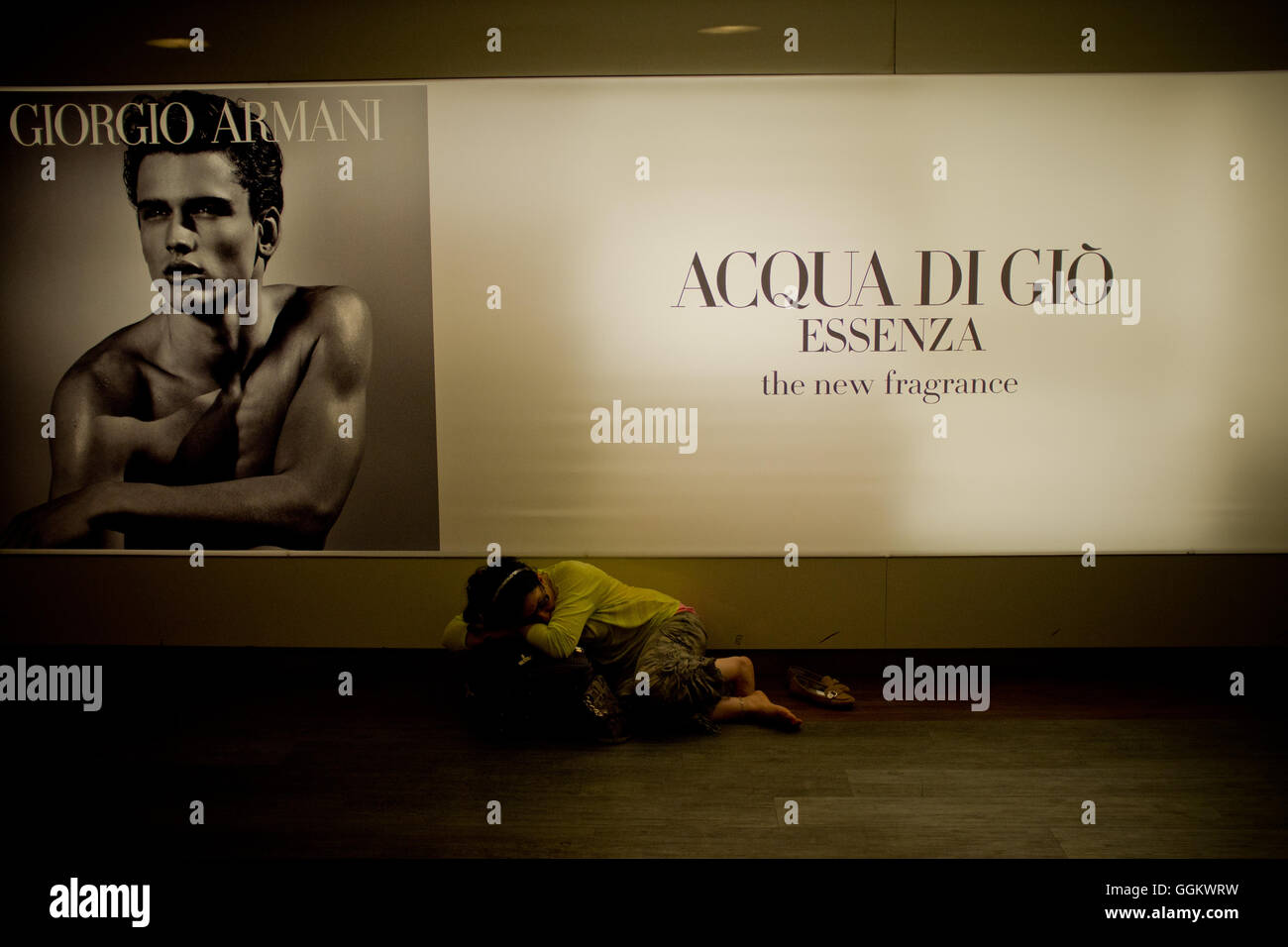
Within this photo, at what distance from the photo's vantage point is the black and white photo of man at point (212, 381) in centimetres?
391

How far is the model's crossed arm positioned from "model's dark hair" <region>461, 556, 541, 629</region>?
1189 millimetres

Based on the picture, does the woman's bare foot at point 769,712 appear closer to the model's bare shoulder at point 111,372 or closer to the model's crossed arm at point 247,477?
the model's crossed arm at point 247,477

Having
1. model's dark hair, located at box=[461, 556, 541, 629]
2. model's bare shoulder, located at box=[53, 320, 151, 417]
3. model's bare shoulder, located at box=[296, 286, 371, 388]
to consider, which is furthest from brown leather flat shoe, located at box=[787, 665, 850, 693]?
model's bare shoulder, located at box=[53, 320, 151, 417]

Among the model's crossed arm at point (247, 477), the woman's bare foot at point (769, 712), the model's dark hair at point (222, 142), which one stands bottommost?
the woman's bare foot at point (769, 712)

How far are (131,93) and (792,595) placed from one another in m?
4.21

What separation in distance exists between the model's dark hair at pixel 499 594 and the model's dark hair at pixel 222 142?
7.31 feet

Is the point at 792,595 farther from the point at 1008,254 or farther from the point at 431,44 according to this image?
the point at 431,44

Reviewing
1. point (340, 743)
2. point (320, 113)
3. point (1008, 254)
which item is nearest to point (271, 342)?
point (320, 113)

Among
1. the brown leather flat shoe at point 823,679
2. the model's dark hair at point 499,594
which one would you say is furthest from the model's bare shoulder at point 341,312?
the brown leather flat shoe at point 823,679

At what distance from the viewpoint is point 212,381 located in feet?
13.0

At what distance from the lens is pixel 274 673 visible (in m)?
4.10

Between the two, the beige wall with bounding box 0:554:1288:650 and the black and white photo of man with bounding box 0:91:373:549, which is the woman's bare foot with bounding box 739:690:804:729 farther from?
the black and white photo of man with bounding box 0:91:373:549

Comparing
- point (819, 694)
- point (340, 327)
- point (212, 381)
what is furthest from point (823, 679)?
point (212, 381)

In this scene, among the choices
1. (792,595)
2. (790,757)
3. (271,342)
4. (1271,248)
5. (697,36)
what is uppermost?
(697,36)
